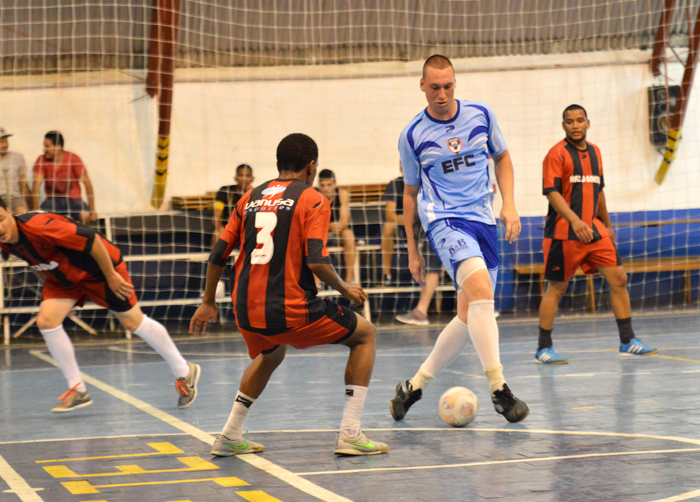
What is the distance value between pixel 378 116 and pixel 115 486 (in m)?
10.2

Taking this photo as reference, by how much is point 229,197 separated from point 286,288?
24.3 ft

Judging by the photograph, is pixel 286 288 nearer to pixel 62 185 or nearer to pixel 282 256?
pixel 282 256

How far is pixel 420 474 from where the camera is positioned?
3797 millimetres

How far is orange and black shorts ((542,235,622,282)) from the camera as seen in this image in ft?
24.7

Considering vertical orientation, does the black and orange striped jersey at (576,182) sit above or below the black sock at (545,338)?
above

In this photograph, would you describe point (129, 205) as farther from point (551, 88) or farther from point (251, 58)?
point (551, 88)

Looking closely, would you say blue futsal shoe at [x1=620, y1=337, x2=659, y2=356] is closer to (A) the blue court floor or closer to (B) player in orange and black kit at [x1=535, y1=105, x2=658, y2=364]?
(B) player in orange and black kit at [x1=535, y1=105, x2=658, y2=364]

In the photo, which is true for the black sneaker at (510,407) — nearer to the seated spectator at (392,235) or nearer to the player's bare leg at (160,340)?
the player's bare leg at (160,340)

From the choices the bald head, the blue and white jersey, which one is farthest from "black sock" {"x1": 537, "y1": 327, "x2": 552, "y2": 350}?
the bald head

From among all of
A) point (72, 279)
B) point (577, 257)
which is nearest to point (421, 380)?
point (72, 279)

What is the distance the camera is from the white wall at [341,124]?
1247 cm

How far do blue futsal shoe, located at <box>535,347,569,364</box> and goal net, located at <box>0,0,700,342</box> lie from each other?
397 centimetres

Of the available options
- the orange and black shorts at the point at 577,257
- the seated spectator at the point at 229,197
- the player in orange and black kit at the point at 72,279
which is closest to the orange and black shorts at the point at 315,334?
the player in orange and black kit at the point at 72,279

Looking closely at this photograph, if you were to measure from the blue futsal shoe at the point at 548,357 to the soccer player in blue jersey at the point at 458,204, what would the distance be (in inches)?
93.4
